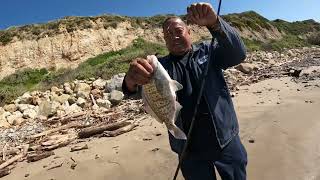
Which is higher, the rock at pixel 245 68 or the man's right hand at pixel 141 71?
the man's right hand at pixel 141 71

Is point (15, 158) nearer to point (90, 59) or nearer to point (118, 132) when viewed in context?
point (118, 132)

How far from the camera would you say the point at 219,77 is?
3.42 metres

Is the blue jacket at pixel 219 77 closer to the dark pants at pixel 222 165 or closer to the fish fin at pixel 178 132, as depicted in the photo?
the dark pants at pixel 222 165

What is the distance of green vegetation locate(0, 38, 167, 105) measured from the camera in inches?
787

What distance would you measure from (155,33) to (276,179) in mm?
33046

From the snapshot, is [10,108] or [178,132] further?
[10,108]

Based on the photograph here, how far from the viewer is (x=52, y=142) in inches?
372

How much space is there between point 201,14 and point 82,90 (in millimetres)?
13129

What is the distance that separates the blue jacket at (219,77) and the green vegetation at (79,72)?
14.5 meters

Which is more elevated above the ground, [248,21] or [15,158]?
[15,158]

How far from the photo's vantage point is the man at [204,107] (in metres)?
3.29

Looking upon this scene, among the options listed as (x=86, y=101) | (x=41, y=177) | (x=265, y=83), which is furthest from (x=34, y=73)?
(x=41, y=177)

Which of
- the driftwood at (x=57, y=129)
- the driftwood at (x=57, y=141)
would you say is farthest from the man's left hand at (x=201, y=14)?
the driftwood at (x=57, y=129)

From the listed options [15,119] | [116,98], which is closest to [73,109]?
[116,98]
